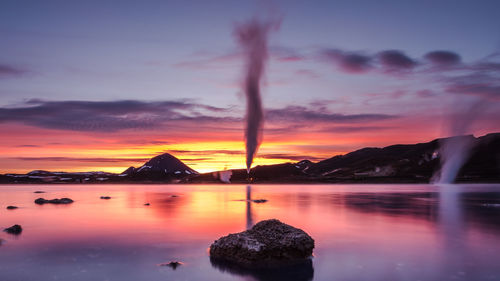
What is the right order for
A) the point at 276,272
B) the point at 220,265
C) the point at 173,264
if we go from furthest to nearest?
1. the point at 173,264
2. the point at 220,265
3. the point at 276,272

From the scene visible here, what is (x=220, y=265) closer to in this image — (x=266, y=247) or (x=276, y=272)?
(x=266, y=247)

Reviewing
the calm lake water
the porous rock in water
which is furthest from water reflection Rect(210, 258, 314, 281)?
the porous rock in water

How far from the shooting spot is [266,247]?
16344mm

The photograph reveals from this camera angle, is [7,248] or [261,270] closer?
[261,270]

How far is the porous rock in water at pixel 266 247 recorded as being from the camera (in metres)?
16.2

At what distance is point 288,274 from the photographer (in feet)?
48.3

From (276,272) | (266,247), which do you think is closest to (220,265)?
(266,247)

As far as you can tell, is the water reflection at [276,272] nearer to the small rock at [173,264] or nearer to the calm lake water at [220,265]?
the calm lake water at [220,265]

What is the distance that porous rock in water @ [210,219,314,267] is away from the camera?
16.2 metres

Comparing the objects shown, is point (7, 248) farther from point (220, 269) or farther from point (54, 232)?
point (220, 269)

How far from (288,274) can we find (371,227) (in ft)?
58.4

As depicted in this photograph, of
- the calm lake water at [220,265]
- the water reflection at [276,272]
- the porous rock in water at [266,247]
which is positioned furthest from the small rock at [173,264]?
the porous rock in water at [266,247]

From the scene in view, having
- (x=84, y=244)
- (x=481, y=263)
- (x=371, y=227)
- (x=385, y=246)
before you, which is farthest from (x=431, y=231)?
(x=84, y=244)

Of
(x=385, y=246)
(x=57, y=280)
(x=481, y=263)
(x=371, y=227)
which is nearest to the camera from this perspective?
(x=57, y=280)
